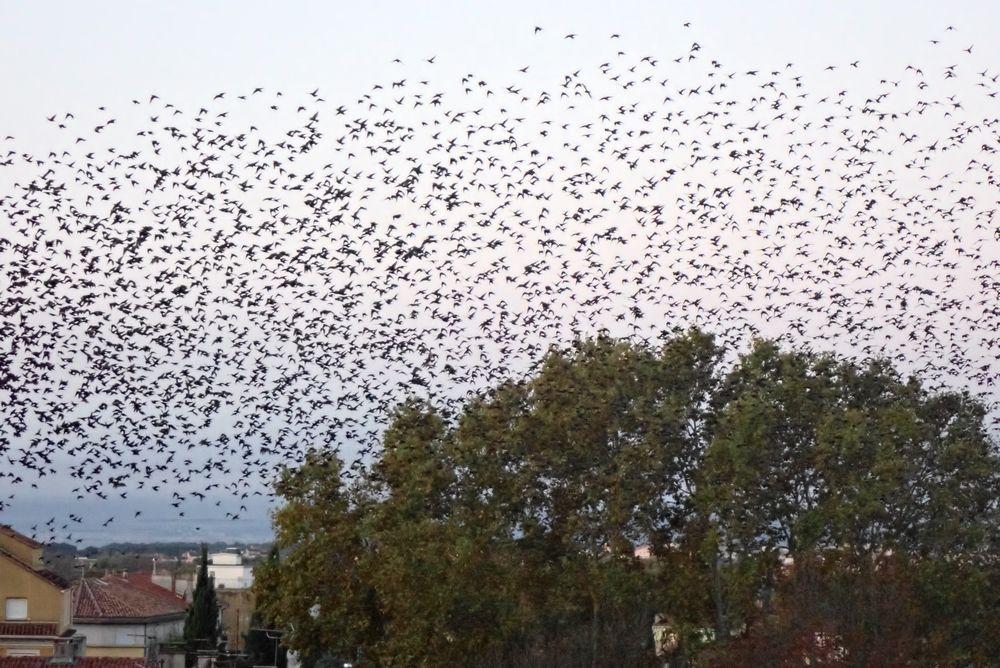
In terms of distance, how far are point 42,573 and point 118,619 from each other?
27327mm

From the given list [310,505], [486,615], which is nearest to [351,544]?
[310,505]

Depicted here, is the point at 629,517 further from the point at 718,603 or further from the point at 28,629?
the point at 28,629

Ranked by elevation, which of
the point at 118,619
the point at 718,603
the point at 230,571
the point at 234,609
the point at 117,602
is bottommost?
→ the point at 718,603

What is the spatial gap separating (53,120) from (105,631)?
73078 mm

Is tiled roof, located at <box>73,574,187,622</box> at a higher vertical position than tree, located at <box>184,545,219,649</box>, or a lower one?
higher

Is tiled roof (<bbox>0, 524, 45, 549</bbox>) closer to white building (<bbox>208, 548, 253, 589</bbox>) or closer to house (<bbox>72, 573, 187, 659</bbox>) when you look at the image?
house (<bbox>72, 573, 187, 659</bbox>)

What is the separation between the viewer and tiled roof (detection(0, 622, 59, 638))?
209 feet

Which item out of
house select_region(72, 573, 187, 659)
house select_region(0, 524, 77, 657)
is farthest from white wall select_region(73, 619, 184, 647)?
house select_region(0, 524, 77, 657)

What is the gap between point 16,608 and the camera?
64.5 meters

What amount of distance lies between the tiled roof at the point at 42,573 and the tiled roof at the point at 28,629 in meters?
1.75

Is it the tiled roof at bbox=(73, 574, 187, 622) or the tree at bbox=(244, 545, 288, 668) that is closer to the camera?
the tree at bbox=(244, 545, 288, 668)

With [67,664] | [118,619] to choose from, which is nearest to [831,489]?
[67,664]

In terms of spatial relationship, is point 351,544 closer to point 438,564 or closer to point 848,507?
point 438,564

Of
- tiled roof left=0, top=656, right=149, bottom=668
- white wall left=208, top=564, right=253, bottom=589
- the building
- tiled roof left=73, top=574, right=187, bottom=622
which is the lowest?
tiled roof left=0, top=656, right=149, bottom=668
